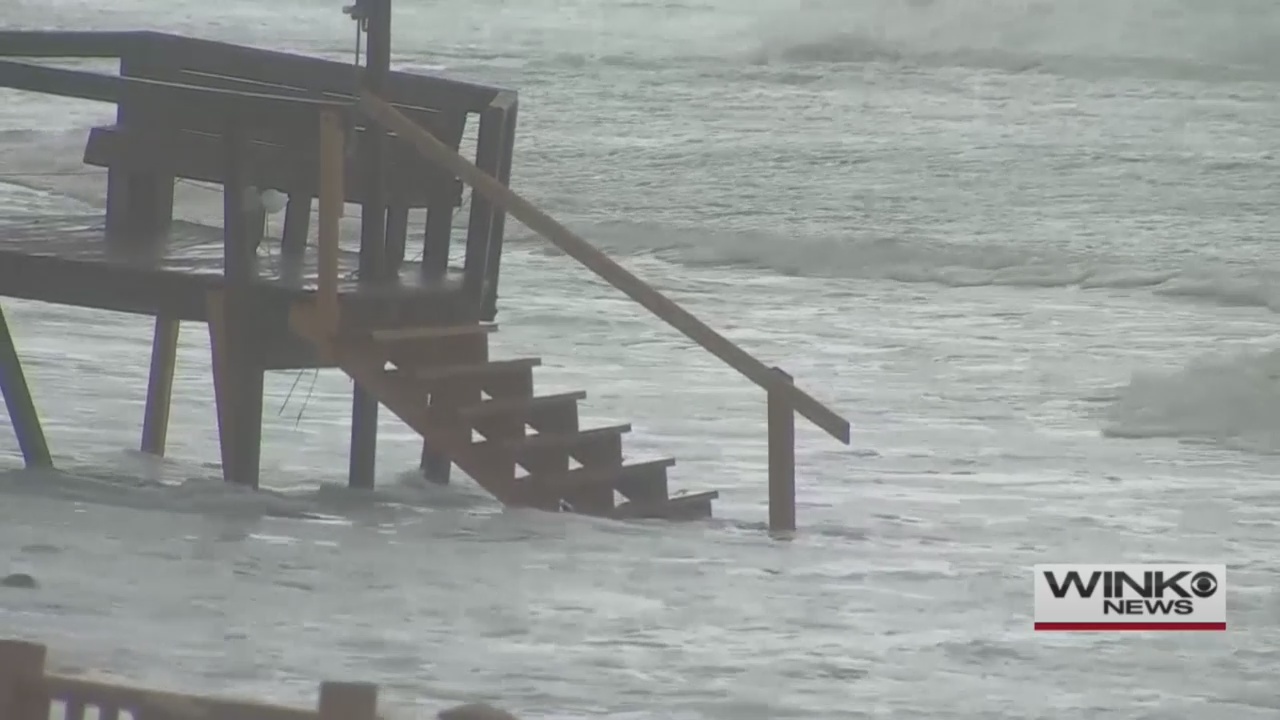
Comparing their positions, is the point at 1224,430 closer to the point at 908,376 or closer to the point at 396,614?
the point at 908,376

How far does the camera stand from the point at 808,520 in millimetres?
8797

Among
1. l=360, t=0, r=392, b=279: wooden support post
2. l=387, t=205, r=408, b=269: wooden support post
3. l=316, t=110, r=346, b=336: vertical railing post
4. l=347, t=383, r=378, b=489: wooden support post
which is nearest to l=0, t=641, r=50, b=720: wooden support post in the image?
l=316, t=110, r=346, b=336: vertical railing post

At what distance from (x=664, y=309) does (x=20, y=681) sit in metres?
4.86

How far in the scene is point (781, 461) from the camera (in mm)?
8250

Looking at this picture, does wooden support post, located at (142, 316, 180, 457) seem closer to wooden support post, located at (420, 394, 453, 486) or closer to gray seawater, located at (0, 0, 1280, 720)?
gray seawater, located at (0, 0, 1280, 720)

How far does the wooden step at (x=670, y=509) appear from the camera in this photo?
8445 millimetres

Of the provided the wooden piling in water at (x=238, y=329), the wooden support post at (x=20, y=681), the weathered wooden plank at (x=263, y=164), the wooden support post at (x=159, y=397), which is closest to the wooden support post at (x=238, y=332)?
the wooden piling in water at (x=238, y=329)

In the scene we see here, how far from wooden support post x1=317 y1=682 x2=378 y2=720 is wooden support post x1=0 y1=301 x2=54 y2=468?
610 centimetres

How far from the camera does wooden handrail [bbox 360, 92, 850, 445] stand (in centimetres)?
798

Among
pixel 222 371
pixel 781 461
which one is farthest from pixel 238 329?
pixel 781 461

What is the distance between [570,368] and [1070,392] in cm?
349

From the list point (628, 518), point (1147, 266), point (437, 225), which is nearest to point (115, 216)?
point (437, 225)

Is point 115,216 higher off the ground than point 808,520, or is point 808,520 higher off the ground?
point 115,216

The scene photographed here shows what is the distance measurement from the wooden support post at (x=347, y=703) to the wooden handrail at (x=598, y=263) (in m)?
4.80
